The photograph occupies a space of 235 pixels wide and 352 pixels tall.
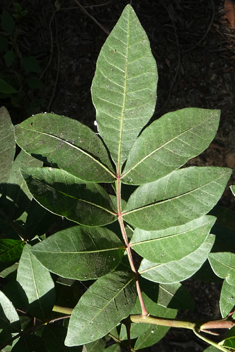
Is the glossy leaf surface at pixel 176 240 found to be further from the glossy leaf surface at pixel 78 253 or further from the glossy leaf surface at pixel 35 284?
the glossy leaf surface at pixel 35 284

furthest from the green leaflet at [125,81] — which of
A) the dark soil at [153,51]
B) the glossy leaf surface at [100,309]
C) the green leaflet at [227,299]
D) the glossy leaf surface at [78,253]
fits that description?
the dark soil at [153,51]

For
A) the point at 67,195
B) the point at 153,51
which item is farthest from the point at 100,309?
the point at 153,51

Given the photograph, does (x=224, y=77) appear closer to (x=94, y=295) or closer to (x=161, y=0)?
(x=161, y=0)

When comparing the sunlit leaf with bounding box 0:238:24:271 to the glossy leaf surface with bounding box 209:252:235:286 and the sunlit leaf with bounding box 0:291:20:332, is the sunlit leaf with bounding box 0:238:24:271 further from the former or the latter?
the glossy leaf surface with bounding box 209:252:235:286

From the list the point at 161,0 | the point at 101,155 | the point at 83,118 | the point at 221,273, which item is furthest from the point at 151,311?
the point at 161,0

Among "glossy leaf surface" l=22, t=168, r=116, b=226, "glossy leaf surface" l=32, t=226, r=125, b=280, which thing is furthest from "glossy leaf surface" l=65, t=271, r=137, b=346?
"glossy leaf surface" l=22, t=168, r=116, b=226

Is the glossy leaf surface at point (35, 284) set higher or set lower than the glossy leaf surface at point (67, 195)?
lower
